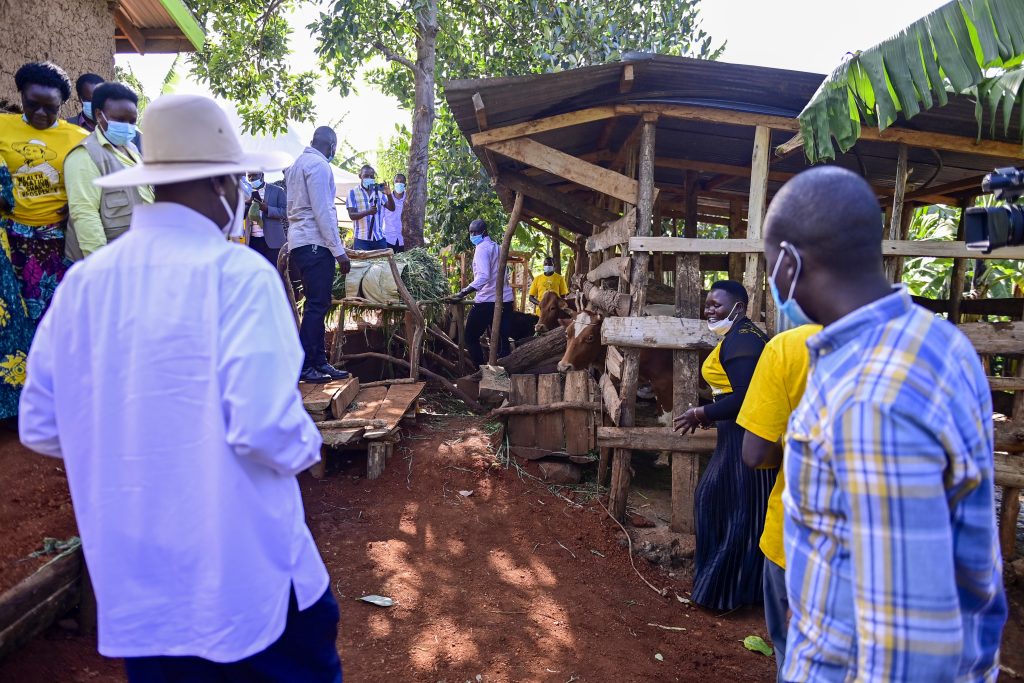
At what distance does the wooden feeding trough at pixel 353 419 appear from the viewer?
541cm

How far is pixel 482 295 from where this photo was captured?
9.26 meters

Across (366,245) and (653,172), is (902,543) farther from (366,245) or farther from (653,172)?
(366,245)

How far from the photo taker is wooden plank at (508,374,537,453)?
251 inches

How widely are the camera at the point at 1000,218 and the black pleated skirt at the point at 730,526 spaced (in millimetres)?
1743

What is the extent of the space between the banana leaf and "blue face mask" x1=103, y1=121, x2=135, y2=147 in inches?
165

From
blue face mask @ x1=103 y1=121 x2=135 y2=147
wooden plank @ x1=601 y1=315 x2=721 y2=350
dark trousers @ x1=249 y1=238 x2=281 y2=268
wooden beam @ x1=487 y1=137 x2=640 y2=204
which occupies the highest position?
wooden beam @ x1=487 y1=137 x2=640 y2=204

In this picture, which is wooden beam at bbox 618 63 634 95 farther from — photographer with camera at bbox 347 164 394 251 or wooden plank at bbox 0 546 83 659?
photographer with camera at bbox 347 164 394 251

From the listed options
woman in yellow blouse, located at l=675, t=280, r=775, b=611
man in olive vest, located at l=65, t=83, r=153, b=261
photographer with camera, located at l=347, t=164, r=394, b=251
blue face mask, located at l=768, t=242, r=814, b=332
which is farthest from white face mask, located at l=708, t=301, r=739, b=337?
photographer with camera, located at l=347, t=164, r=394, b=251

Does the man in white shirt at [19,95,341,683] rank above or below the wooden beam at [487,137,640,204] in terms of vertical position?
below

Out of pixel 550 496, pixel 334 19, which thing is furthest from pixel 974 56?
pixel 334 19

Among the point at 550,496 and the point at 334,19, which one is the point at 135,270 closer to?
the point at 550,496

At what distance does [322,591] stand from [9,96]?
4.61m

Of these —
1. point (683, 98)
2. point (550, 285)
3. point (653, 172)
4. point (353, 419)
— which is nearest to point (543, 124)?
point (653, 172)

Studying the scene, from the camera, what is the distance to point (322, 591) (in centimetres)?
184
